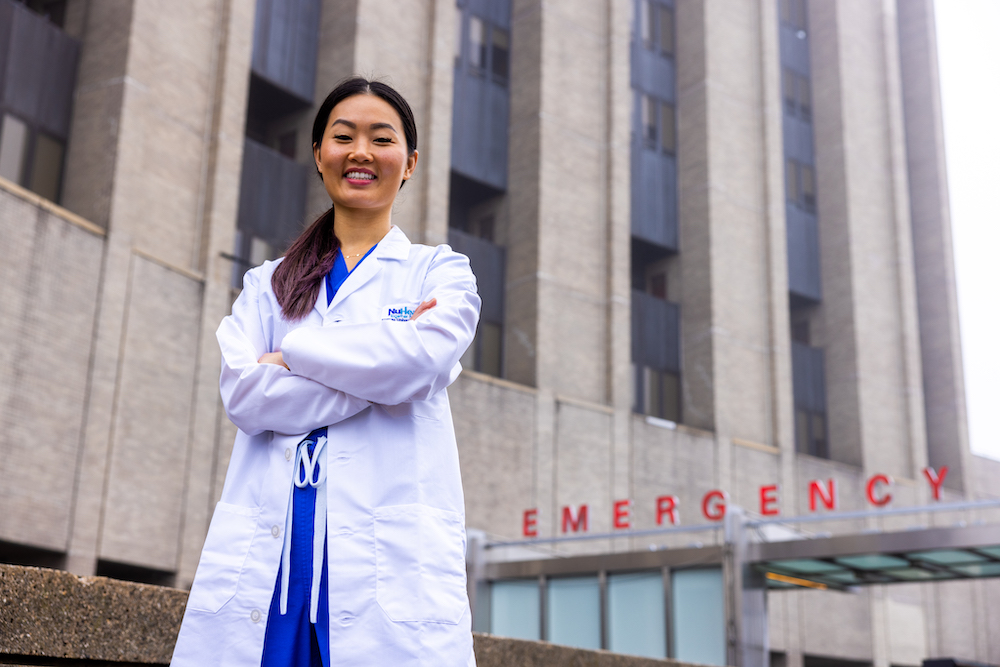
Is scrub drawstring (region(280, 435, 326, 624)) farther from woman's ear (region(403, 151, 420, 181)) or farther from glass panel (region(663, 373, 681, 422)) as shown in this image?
glass panel (region(663, 373, 681, 422))

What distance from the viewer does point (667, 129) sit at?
117ft

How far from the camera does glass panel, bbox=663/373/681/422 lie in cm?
3288

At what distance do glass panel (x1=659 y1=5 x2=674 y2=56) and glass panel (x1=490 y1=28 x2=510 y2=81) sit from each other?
6.73 metres

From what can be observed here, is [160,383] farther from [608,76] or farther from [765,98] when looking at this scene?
[765,98]

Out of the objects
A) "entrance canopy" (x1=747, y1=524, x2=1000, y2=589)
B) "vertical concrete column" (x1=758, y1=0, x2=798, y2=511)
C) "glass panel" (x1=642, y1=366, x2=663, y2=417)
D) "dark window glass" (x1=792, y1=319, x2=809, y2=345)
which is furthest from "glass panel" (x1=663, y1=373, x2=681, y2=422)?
"entrance canopy" (x1=747, y1=524, x2=1000, y2=589)

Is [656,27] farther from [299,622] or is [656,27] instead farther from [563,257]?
[299,622]

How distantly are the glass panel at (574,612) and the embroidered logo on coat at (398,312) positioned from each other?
2006 centimetres

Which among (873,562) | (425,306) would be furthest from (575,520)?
(425,306)

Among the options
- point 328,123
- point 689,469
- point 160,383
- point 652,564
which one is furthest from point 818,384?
point 328,123

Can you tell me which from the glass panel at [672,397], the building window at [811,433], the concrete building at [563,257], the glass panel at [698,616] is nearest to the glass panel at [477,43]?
the concrete building at [563,257]

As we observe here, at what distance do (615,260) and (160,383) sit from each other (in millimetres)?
14426

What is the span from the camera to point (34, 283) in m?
19.3

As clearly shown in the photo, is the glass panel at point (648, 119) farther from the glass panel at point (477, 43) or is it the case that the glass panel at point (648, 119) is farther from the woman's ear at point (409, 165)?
the woman's ear at point (409, 165)

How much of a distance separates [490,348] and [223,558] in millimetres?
27135
